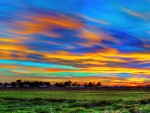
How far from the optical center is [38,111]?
26.4m

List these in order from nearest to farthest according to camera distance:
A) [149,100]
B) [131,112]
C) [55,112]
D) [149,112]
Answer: [149,112]
[131,112]
[55,112]
[149,100]

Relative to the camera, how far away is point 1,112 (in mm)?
26391

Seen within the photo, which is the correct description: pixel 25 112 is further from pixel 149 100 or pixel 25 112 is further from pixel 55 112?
pixel 149 100

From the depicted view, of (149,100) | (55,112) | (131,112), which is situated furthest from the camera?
(149,100)

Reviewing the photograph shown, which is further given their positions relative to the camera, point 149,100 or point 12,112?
point 149,100

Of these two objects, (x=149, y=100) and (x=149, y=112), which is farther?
(x=149, y=100)

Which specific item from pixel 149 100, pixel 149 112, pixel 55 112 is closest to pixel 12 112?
pixel 55 112

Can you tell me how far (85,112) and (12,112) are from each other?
7.41 metres

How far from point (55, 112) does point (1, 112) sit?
19.0 feet

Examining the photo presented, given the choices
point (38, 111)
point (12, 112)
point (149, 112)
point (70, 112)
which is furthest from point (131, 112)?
point (12, 112)

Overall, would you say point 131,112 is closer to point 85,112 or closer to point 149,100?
point 85,112

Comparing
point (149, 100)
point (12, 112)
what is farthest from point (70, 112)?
point (149, 100)

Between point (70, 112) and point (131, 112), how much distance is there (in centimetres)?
590

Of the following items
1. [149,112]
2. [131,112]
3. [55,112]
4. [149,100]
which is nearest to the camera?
[149,112]
